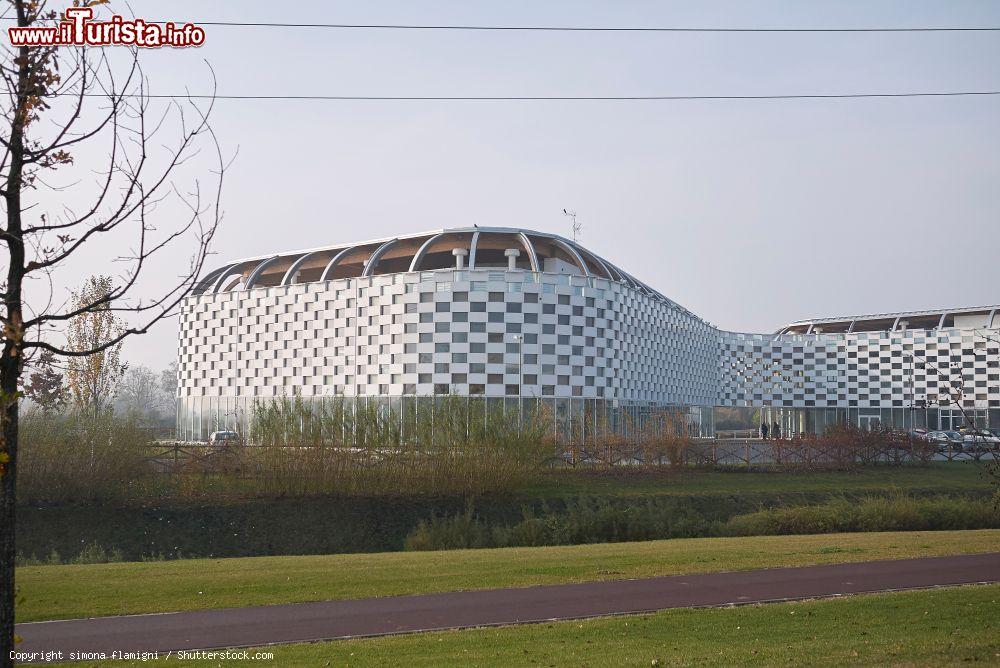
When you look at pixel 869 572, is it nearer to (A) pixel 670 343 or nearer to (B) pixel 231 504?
(B) pixel 231 504

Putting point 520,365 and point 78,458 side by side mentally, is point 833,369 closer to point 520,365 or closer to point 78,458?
point 520,365

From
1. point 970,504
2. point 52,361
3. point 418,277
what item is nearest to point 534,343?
point 418,277

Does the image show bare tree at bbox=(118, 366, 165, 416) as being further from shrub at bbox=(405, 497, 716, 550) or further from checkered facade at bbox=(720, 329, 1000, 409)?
shrub at bbox=(405, 497, 716, 550)

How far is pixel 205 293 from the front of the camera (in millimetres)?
62500

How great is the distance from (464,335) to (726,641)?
134 feet

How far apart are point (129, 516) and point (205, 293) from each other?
126ft

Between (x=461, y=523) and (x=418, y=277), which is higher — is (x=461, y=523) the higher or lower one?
the lower one

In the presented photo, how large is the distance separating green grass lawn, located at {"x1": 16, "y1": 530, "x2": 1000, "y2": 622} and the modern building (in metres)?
23.0

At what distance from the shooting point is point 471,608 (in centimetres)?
1259

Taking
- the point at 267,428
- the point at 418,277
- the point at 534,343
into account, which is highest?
the point at 418,277

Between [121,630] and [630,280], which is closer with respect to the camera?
[121,630]

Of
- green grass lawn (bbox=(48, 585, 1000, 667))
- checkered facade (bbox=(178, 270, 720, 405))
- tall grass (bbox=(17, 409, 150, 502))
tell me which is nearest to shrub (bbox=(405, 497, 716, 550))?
tall grass (bbox=(17, 409, 150, 502))

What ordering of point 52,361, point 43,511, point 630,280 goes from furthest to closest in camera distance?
point 630,280, point 43,511, point 52,361

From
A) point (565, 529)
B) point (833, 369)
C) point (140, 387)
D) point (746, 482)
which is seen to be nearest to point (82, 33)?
point (565, 529)
